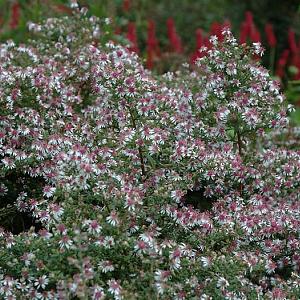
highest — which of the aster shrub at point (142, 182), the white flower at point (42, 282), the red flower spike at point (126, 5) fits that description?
the red flower spike at point (126, 5)

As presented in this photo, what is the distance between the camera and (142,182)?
301 centimetres

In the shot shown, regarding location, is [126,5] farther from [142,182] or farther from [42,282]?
[42,282]

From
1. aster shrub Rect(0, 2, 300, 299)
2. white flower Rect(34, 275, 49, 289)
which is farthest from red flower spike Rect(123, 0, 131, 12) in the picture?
white flower Rect(34, 275, 49, 289)

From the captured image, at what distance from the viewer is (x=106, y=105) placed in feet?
10.8

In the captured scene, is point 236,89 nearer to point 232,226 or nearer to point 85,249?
point 232,226

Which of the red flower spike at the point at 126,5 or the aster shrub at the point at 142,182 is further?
the red flower spike at the point at 126,5

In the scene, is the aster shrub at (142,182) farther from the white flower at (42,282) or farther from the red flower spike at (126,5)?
the red flower spike at (126,5)

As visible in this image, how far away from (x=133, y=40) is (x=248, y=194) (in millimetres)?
2685

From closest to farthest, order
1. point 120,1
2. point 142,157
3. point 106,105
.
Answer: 1. point 142,157
2. point 106,105
3. point 120,1

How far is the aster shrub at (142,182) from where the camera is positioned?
2559 mm

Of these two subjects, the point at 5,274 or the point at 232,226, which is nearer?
the point at 5,274

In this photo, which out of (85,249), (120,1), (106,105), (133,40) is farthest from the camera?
(120,1)

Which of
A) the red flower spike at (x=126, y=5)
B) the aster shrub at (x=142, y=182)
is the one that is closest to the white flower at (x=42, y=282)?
the aster shrub at (x=142, y=182)

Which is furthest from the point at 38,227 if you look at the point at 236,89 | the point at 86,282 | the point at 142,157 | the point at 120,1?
the point at 120,1
